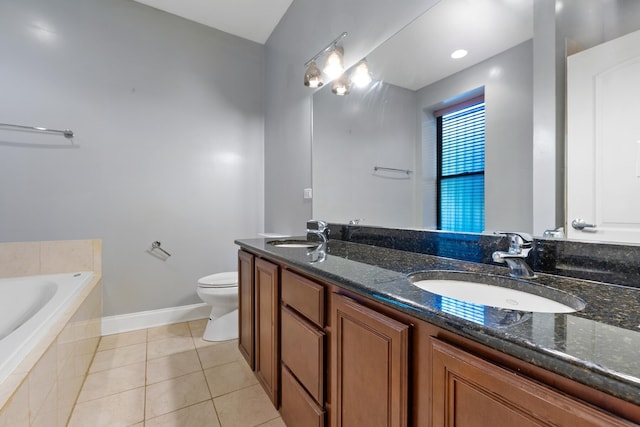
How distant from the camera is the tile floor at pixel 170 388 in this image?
53.2 inches

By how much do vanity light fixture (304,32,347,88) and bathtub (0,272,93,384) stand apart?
195 centimetres

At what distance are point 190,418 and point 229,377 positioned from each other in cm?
34

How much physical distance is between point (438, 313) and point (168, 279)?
2.54m

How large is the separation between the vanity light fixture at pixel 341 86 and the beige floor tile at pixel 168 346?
2075 mm

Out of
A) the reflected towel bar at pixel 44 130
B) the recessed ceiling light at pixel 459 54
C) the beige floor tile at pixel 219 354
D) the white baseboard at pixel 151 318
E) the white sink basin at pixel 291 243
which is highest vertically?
the recessed ceiling light at pixel 459 54

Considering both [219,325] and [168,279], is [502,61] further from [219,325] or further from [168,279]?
[168,279]

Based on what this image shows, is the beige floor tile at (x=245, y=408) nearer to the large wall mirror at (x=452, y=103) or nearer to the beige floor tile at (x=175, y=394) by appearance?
the beige floor tile at (x=175, y=394)

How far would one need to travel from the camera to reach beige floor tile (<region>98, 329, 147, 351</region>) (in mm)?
2078

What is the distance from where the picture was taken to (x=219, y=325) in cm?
221

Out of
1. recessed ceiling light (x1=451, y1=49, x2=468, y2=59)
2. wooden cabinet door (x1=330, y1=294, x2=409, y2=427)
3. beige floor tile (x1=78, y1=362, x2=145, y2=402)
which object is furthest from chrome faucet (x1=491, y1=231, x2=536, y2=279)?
beige floor tile (x1=78, y1=362, x2=145, y2=402)

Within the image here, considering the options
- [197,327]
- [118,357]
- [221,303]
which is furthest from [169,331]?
[221,303]

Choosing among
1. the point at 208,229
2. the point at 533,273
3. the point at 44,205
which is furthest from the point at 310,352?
the point at 44,205

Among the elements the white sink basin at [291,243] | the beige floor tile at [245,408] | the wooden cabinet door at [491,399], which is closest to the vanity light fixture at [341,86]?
the white sink basin at [291,243]

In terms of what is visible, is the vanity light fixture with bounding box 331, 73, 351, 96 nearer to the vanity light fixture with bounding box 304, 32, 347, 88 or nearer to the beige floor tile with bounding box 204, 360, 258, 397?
the vanity light fixture with bounding box 304, 32, 347, 88
